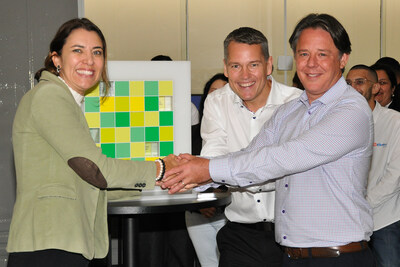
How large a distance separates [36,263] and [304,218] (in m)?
0.95

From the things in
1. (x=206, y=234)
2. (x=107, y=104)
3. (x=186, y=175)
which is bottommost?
(x=206, y=234)

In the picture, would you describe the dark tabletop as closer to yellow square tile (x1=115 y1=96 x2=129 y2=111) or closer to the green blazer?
the green blazer

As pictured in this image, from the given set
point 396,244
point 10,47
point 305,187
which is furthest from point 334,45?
point 10,47

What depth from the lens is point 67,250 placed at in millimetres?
1954

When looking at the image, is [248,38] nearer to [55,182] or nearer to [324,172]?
[324,172]

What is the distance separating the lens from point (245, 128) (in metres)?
3.09

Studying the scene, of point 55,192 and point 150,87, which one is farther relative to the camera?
point 150,87

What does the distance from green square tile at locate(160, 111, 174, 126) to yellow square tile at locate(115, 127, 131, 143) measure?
18cm

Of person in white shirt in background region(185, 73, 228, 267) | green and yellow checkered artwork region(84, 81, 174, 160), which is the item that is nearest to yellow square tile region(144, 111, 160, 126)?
green and yellow checkered artwork region(84, 81, 174, 160)

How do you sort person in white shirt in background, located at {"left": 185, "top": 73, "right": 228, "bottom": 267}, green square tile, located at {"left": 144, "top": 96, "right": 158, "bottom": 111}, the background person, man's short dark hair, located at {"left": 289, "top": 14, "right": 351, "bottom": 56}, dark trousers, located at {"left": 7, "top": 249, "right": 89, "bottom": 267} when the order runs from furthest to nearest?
1. the background person
2. person in white shirt in background, located at {"left": 185, "top": 73, "right": 228, "bottom": 267}
3. green square tile, located at {"left": 144, "top": 96, "right": 158, "bottom": 111}
4. man's short dark hair, located at {"left": 289, "top": 14, "right": 351, "bottom": 56}
5. dark trousers, located at {"left": 7, "top": 249, "right": 89, "bottom": 267}

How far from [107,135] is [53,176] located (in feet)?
3.24

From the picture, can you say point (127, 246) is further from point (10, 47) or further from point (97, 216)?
point (10, 47)

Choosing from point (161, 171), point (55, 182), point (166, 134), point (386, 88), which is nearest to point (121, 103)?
point (166, 134)

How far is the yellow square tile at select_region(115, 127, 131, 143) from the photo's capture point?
2955mm
